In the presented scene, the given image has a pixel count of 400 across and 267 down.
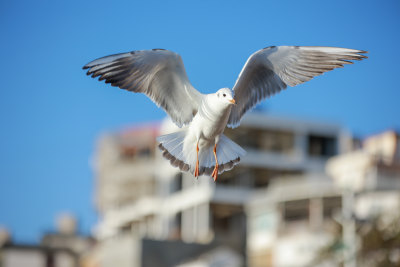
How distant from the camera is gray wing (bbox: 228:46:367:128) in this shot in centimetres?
847

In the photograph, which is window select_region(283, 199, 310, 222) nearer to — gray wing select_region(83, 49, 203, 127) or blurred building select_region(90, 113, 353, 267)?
blurred building select_region(90, 113, 353, 267)

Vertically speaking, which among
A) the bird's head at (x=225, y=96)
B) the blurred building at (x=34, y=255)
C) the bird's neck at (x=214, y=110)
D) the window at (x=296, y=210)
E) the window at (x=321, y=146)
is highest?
the window at (x=321, y=146)

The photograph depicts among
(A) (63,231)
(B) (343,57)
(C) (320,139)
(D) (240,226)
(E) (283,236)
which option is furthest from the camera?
(A) (63,231)

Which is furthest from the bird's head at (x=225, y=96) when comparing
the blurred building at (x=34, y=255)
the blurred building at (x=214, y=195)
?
the blurred building at (x=34, y=255)

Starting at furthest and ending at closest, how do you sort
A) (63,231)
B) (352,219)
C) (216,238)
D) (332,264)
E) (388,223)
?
(63,231) → (216,238) → (332,264) → (388,223) → (352,219)

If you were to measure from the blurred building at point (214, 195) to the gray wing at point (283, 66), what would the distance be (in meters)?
23.3

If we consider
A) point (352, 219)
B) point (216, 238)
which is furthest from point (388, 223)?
point (216, 238)

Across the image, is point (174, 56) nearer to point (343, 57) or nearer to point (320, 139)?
point (343, 57)

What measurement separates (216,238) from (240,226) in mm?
5065

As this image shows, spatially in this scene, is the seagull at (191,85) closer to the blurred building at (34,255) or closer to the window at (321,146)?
the window at (321,146)

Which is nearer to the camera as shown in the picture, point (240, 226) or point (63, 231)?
point (240, 226)

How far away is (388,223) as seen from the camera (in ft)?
81.1

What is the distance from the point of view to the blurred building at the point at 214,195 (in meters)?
34.5

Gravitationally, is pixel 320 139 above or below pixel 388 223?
above
